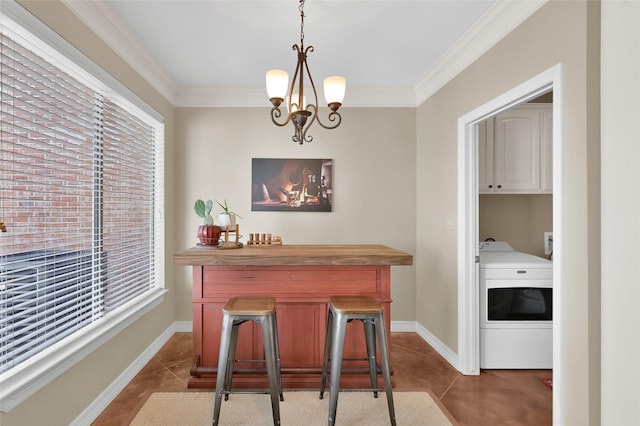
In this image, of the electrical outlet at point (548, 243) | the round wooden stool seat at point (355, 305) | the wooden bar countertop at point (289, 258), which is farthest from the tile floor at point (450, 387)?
the electrical outlet at point (548, 243)

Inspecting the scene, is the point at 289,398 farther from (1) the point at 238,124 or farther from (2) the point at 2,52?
(1) the point at 238,124

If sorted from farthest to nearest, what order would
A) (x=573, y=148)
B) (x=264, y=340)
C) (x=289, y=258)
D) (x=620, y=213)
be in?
(x=289, y=258) < (x=264, y=340) < (x=573, y=148) < (x=620, y=213)

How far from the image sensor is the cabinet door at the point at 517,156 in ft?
9.95

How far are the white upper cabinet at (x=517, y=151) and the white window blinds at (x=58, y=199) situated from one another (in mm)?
3096

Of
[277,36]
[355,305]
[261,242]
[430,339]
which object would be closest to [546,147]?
[430,339]

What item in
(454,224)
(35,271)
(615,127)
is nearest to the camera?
(615,127)

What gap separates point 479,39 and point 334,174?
1797mm

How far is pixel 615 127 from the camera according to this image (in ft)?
5.19

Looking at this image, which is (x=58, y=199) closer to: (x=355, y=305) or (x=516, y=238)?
(x=355, y=305)

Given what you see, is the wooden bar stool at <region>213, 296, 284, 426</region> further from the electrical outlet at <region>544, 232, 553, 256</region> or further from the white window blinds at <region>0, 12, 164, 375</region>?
the electrical outlet at <region>544, 232, 553, 256</region>

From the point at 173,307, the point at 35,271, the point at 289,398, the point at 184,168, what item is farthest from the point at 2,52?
the point at 173,307

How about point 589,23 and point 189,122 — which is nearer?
point 589,23

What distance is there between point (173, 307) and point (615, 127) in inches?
154

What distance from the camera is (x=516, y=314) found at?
8.84 ft
